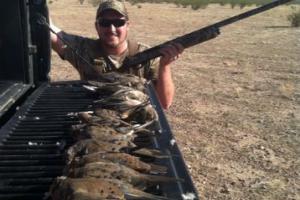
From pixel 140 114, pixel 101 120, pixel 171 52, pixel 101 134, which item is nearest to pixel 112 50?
pixel 171 52

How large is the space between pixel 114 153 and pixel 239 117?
7502 mm

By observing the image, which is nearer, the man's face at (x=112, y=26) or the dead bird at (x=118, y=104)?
the dead bird at (x=118, y=104)

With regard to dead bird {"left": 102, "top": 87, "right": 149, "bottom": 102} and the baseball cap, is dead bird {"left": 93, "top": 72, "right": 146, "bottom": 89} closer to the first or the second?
dead bird {"left": 102, "top": 87, "right": 149, "bottom": 102}

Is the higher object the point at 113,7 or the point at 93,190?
the point at 113,7

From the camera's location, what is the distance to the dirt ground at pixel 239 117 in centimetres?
702

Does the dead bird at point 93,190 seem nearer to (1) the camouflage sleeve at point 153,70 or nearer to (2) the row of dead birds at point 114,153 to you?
(2) the row of dead birds at point 114,153

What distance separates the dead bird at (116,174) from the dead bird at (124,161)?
0.07 metres

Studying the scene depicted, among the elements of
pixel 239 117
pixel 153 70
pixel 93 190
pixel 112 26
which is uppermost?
pixel 112 26

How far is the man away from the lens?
19.7 ft

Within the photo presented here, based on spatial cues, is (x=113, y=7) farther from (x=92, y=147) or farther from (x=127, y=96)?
(x=92, y=147)

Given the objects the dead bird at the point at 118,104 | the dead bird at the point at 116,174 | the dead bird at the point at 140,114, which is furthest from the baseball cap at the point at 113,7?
the dead bird at the point at 116,174

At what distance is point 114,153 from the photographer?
292cm

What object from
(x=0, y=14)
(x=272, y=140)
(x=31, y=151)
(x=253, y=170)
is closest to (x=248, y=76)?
Answer: (x=272, y=140)

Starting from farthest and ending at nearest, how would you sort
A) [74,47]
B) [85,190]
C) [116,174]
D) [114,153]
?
[74,47] < [114,153] < [116,174] < [85,190]
